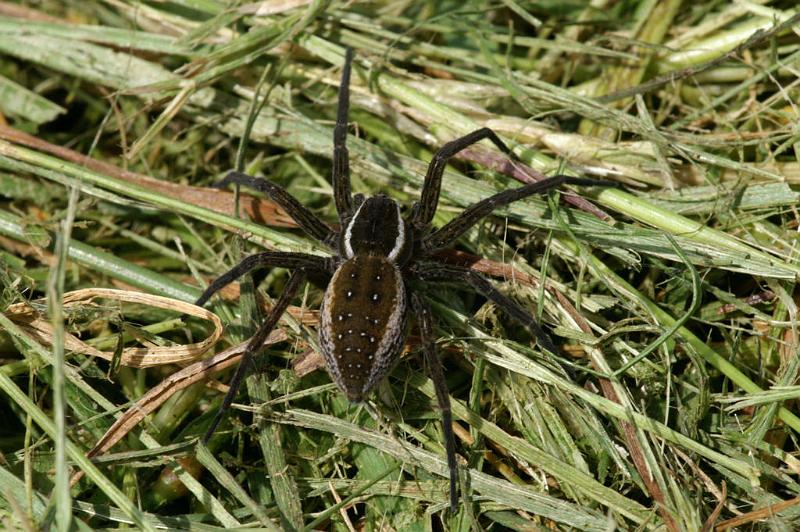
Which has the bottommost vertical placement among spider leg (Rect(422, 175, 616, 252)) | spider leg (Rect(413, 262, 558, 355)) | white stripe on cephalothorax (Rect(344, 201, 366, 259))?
spider leg (Rect(413, 262, 558, 355))

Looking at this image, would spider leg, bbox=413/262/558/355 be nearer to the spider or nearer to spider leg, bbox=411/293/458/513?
the spider

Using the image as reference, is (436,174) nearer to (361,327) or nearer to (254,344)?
(361,327)

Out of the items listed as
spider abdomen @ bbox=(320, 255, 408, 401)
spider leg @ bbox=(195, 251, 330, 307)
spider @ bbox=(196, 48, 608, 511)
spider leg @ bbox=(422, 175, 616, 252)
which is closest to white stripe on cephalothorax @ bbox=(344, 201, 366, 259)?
spider @ bbox=(196, 48, 608, 511)

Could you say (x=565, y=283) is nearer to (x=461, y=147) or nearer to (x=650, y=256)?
(x=650, y=256)

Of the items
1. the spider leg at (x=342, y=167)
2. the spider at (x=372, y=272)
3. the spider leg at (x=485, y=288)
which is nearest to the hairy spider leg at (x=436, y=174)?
the spider at (x=372, y=272)

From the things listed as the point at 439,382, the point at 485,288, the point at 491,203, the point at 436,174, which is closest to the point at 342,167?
the point at 436,174
